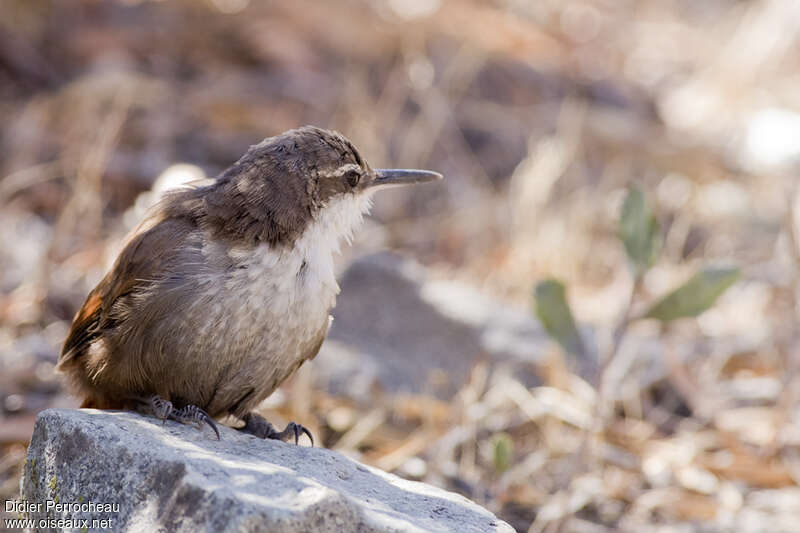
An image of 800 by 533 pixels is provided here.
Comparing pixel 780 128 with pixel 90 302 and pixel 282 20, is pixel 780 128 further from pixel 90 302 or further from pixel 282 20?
pixel 90 302

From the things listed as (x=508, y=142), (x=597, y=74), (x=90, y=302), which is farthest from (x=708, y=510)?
(x=597, y=74)

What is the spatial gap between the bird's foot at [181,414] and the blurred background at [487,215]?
90 cm

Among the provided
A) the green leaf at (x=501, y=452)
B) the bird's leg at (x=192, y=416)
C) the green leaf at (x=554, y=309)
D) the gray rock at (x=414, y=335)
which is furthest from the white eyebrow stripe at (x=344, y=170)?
the gray rock at (x=414, y=335)

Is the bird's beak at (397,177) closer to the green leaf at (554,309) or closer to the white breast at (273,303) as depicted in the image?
the white breast at (273,303)

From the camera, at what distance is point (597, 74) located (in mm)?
10617

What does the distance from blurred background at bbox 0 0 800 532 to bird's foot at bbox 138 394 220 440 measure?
2.97 feet

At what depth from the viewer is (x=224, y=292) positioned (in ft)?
11.0

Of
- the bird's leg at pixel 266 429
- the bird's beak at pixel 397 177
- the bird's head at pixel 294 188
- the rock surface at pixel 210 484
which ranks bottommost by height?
the rock surface at pixel 210 484

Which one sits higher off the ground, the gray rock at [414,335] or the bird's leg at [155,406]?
the gray rock at [414,335]

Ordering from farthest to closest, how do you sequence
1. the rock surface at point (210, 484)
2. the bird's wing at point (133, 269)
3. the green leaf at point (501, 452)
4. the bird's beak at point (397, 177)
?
the bird's beak at point (397, 177) → the green leaf at point (501, 452) → the bird's wing at point (133, 269) → the rock surface at point (210, 484)

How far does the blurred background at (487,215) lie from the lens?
15.7 ft

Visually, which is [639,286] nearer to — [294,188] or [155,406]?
[294,188]

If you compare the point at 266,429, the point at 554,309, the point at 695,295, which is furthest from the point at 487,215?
the point at 266,429

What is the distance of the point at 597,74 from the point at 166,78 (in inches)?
180
